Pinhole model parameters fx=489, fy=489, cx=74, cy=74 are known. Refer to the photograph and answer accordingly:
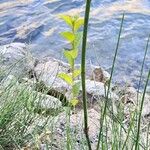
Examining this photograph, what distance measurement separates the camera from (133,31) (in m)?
7.00

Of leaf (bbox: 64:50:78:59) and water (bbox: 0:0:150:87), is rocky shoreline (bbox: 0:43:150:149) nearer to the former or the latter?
leaf (bbox: 64:50:78:59)

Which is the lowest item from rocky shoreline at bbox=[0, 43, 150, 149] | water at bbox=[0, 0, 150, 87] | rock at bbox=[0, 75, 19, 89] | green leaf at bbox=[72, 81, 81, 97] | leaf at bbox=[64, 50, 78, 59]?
water at bbox=[0, 0, 150, 87]

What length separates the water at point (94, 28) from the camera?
5988 millimetres

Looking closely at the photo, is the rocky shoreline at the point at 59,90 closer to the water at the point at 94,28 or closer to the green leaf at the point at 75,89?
the green leaf at the point at 75,89

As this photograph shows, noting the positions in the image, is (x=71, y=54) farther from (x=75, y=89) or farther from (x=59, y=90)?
(x=59, y=90)

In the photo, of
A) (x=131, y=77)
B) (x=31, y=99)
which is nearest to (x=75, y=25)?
(x=31, y=99)

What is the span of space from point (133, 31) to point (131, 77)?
190cm

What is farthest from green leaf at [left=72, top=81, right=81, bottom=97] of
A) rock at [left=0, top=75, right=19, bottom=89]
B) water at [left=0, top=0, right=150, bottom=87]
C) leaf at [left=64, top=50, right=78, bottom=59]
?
water at [left=0, top=0, right=150, bottom=87]

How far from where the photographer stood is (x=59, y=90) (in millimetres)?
4168

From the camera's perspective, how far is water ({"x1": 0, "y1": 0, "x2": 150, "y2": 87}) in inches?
236

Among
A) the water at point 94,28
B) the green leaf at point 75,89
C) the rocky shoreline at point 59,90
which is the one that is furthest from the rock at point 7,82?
the water at point 94,28

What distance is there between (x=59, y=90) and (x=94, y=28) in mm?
3329

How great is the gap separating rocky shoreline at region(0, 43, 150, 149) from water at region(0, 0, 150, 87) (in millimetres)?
584

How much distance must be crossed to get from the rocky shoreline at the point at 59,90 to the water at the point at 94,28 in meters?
0.58
